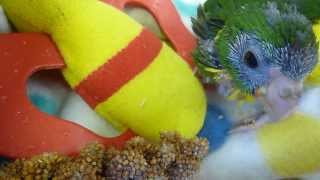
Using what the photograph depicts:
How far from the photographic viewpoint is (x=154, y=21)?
750 millimetres

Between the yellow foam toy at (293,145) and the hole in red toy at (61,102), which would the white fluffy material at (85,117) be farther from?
the yellow foam toy at (293,145)

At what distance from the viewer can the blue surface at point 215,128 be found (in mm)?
701

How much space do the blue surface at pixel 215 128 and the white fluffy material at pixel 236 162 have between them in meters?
0.01

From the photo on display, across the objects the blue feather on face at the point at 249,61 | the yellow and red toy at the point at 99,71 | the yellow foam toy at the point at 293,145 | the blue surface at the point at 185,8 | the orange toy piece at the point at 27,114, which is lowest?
the orange toy piece at the point at 27,114

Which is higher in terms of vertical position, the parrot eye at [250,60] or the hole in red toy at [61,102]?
the parrot eye at [250,60]

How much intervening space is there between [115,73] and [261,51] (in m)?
0.17

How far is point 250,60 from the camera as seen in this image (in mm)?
614

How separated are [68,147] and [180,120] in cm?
14

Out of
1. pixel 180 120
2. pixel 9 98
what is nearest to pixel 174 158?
pixel 180 120

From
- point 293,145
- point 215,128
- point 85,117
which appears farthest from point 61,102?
point 293,145

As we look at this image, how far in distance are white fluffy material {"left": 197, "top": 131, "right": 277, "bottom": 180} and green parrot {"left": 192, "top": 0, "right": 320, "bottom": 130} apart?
0.11 feet

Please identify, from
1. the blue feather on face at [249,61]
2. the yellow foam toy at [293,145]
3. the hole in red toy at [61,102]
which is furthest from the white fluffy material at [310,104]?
the hole in red toy at [61,102]

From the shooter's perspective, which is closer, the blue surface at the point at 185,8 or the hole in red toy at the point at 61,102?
the hole in red toy at the point at 61,102

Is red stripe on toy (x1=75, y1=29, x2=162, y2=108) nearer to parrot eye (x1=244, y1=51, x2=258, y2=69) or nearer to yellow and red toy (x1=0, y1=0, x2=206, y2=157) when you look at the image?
yellow and red toy (x1=0, y1=0, x2=206, y2=157)
